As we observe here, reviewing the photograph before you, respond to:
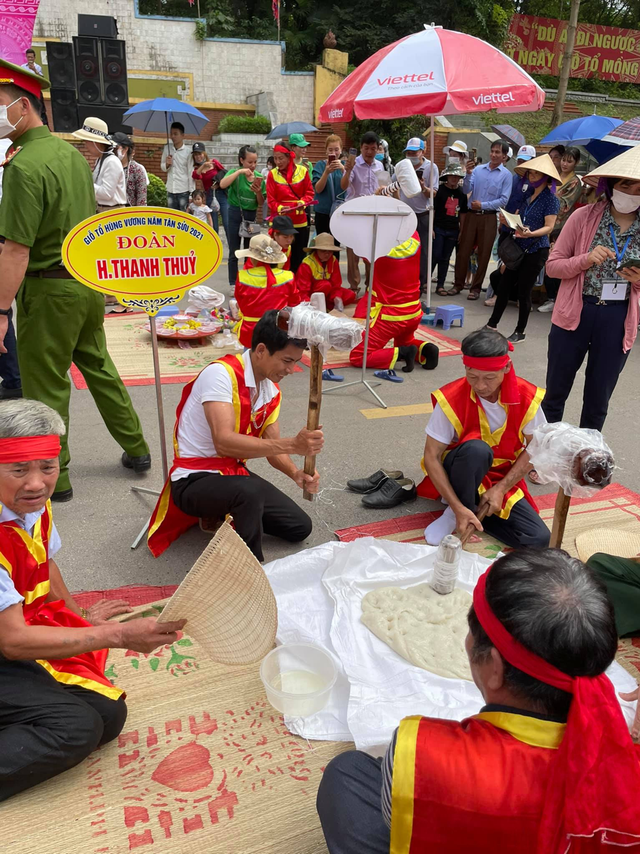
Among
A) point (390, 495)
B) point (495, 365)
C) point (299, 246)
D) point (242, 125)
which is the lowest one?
point (390, 495)

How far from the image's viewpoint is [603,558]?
256 centimetres

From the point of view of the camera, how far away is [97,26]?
1342cm

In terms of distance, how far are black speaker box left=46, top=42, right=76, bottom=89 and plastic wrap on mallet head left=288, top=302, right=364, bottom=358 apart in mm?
12296

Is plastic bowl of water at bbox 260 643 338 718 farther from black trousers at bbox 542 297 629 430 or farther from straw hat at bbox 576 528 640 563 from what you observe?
black trousers at bbox 542 297 629 430

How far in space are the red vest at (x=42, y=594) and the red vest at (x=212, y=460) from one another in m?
0.91

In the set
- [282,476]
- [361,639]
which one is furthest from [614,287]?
[361,639]

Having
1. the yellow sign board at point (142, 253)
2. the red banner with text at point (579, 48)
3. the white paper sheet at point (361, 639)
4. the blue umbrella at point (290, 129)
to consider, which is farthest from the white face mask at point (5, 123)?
the red banner with text at point (579, 48)

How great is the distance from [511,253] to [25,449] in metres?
5.46

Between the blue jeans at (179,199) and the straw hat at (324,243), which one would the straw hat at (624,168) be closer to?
the straw hat at (324,243)

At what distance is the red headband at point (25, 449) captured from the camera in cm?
170

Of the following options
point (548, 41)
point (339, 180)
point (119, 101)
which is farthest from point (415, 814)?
point (548, 41)

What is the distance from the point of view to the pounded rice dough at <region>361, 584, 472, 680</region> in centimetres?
223

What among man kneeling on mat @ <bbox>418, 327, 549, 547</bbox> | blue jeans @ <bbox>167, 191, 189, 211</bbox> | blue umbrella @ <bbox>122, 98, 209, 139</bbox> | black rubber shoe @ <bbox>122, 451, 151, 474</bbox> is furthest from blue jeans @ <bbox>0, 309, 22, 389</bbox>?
blue umbrella @ <bbox>122, 98, 209, 139</bbox>

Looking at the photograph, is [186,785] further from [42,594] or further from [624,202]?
[624,202]
